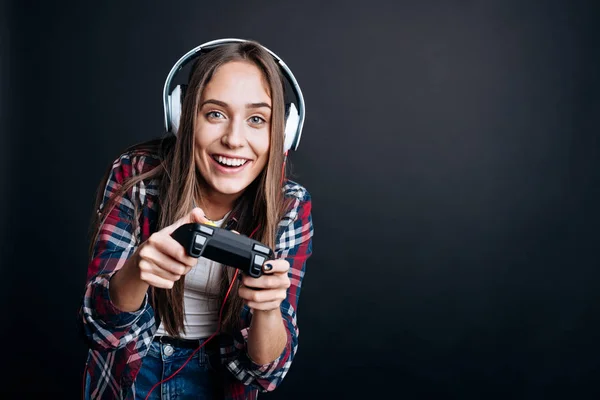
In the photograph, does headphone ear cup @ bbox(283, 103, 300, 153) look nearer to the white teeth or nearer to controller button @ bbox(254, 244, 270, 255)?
the white teeth

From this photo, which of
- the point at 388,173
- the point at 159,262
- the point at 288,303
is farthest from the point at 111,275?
the point at 388,173

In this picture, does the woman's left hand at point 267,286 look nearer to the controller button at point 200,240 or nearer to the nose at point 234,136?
the controller button at point 200,240

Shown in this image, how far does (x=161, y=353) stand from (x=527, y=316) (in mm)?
1547

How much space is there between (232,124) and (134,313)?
516mm

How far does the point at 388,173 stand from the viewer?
2.44 meters

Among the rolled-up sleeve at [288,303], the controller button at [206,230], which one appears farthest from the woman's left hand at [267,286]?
the rolled-up sleeve at [288,303]

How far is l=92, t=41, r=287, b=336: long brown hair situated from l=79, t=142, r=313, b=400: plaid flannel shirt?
36 mm

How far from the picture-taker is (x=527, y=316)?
2391 mm

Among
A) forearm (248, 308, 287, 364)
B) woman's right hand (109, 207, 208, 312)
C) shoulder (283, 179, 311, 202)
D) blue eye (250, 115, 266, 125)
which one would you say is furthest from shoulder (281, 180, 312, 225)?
woman's right hand (109, 207, 208, 312)

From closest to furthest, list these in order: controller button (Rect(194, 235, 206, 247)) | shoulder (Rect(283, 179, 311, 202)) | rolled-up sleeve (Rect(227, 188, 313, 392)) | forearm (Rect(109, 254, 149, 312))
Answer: controller button (Rect(194, 235, 206, 247)) → forearm (Rect(109, 254, 149, 312)) → rolled-up sleeve (Rect(227, 188, 313, 392)) → shoulder (Rect(283, 179, 311, 202))

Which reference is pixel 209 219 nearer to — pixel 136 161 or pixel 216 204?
pixel 216 204

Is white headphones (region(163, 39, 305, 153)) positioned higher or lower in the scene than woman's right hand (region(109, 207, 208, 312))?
higher

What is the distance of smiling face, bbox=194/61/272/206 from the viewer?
1477 millimetres

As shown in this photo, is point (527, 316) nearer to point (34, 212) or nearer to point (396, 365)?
point (396, 365)
